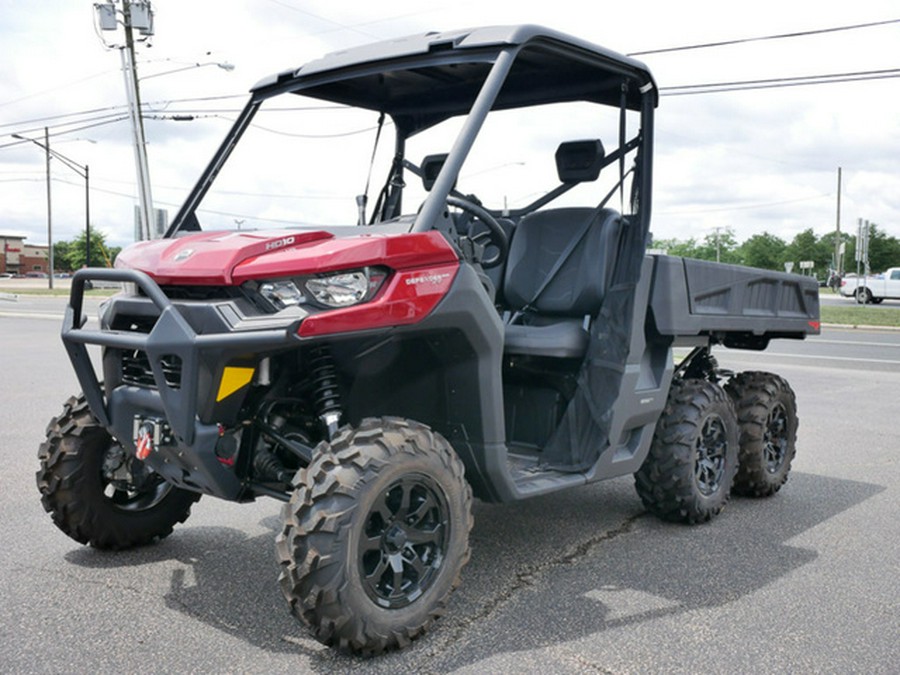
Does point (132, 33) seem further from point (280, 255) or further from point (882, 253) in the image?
point (882, 253)

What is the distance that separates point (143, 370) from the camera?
149 inches

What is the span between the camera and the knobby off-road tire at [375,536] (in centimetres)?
328

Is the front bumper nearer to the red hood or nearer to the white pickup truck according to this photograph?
the red hood

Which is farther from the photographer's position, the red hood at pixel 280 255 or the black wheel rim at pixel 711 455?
the black wheel rim at pixel 711 455

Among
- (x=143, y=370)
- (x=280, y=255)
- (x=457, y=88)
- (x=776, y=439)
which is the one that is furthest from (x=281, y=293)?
(x=776, y=439)

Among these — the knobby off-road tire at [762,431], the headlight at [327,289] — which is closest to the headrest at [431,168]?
the headlight at [327,289]

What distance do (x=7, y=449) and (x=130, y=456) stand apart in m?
3.30

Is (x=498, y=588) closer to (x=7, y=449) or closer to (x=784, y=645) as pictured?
(x=784, y=645)

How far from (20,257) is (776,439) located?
146 meters

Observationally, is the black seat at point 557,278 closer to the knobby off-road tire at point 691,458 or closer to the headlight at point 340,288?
the knobby off-road tire at point 691,458

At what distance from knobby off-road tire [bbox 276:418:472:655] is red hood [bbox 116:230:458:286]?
635mm

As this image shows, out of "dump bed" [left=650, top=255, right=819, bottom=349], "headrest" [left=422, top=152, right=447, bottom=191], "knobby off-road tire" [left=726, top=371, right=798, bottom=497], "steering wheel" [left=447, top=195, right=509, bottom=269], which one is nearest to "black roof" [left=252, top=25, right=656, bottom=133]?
"headrest" [left=422, top=152, right=447, bottom=191]

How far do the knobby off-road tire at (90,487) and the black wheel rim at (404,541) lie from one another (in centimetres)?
161

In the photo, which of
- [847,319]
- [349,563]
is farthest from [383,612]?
[847,319]
